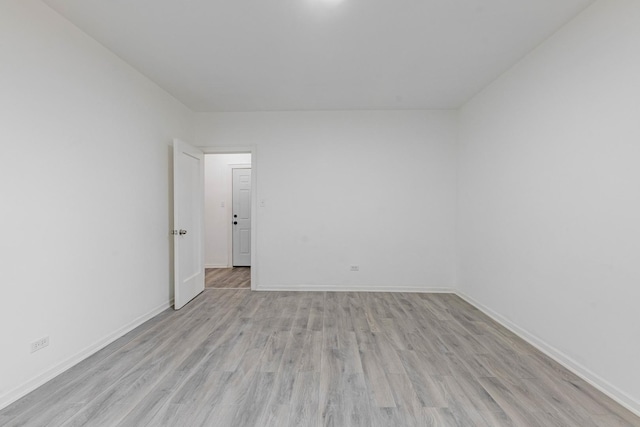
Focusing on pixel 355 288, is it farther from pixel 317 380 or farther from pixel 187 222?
pixel 187 222

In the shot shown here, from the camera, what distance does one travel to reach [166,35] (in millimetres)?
2402

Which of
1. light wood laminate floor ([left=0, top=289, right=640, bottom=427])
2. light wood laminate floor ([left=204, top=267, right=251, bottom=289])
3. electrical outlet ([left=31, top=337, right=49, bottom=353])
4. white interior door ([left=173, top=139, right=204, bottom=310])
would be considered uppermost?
white interior door ([left=173, top=139, right=204, bottom=310])

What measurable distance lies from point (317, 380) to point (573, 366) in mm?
1942

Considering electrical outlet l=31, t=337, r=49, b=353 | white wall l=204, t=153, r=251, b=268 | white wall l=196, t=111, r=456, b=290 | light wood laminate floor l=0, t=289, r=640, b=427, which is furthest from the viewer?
white wall l=204, t=153, r=251, b=268

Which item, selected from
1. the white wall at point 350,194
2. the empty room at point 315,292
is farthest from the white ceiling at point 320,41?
the white wall at point 350,194

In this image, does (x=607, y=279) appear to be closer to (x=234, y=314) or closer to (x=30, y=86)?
(x=234, y=314)

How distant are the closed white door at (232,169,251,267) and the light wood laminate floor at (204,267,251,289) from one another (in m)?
0.26

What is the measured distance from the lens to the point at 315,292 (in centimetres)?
423

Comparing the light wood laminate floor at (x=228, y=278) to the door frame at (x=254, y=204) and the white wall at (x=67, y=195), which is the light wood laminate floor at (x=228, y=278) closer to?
the door frame at (x=254, y=204)

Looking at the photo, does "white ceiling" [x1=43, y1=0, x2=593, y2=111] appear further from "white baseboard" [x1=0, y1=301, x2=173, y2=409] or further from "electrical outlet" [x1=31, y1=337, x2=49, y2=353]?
"white baseboard" [x1=0, y1=301, x2=173, y2=409]

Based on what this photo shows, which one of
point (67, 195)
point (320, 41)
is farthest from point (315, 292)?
point (320, 41)

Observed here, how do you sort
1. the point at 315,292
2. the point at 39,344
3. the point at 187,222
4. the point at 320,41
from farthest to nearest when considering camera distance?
the point at 315,292, the point at 187,222, the point at 320,41, the point at 39,344

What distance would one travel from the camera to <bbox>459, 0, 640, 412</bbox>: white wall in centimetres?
183

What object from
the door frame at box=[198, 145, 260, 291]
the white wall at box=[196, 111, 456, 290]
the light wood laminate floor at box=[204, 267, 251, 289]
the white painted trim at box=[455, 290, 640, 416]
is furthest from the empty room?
the light wood laminate floor at box=[204, 267, 251, 289]
